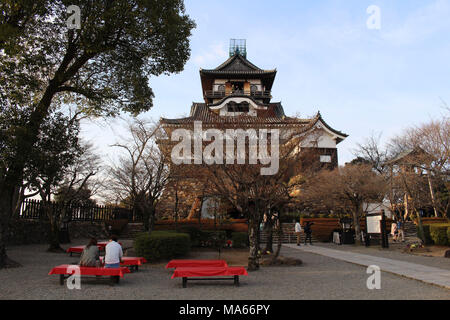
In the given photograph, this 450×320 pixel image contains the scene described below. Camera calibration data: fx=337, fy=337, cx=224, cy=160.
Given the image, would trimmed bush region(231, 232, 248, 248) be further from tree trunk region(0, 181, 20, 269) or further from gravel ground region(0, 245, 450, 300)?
tree trunk region(0, 181, 20, 269)

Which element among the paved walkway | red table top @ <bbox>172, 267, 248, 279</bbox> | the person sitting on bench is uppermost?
the person sitting on bench

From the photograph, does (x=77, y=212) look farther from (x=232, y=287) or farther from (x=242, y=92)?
(x=242, y=92)

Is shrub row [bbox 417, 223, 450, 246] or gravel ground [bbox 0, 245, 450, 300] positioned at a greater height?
shrub row [bbox 417, 223, 450, 246]

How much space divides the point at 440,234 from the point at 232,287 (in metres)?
14.7

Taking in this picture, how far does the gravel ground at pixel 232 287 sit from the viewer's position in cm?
718

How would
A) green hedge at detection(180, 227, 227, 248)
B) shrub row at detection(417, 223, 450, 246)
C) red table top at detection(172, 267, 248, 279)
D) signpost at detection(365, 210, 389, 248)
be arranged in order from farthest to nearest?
signpost at detection(365, 210, 389, 248) → green hedge at detection(180, 227, 227, 248) → shrub row at detection(417, 223, 450, 246) → red table top at detection(172, 267, 248, 279)

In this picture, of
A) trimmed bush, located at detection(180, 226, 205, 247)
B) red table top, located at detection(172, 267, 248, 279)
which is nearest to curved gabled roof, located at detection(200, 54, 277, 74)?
trimmed bush, located at detection(180, 226, 205, 247)

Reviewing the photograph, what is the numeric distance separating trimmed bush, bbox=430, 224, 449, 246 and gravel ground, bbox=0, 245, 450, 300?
9.64 meters

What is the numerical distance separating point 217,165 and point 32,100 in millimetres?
7405

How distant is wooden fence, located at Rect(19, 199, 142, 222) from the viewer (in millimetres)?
19281

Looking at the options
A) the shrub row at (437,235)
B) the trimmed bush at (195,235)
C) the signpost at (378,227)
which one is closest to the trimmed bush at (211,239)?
the trimmed bush at (195,235)

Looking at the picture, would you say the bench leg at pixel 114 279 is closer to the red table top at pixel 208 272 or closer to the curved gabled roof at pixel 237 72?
the red table top at pixel 208 272

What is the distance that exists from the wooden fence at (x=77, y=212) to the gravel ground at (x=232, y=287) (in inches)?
357

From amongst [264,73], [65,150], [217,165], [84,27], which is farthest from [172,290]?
[264,73]
